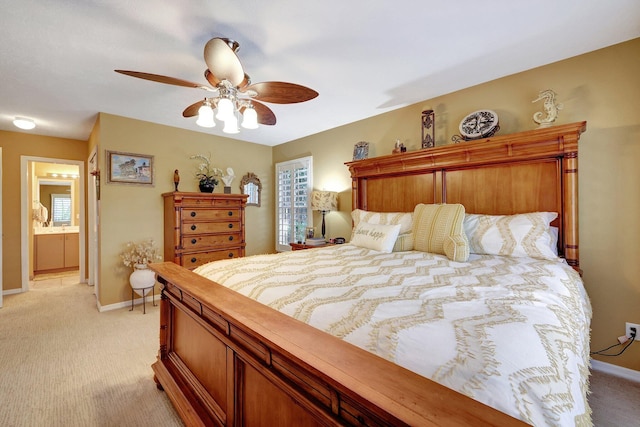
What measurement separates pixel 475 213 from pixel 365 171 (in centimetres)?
135

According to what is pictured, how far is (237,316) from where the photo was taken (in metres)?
1.04

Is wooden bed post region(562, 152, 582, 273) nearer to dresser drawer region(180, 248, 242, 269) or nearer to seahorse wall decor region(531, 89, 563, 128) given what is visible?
seahorse wall decor region(531, 89, 563, 128)

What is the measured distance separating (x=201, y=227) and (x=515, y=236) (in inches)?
139

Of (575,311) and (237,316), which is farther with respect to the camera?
(575,311)

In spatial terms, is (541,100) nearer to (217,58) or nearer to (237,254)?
(217,58)

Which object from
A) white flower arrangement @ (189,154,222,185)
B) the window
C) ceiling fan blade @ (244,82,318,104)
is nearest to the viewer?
ceiling fan blade @ (244,82,318,104)

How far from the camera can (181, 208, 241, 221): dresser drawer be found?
12.0 ft

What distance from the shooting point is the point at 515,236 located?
2.13 m

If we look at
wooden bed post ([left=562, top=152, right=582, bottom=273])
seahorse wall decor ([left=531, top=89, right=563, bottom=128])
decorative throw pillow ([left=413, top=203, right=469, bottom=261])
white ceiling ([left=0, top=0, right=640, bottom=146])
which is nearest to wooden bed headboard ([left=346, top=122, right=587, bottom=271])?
wooden bed post ([left=562, top=152, right=582, bottom=273])

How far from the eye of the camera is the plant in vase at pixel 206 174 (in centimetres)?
409

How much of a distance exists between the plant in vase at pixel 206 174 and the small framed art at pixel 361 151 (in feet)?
6.98

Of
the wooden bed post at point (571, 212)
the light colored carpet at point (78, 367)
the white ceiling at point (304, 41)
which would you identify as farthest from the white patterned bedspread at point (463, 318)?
the white ceiling at point (304, 41)

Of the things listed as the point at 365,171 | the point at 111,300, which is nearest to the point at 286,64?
the point at 365,171

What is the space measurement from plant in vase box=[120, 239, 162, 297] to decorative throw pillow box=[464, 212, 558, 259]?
3.61 metres
